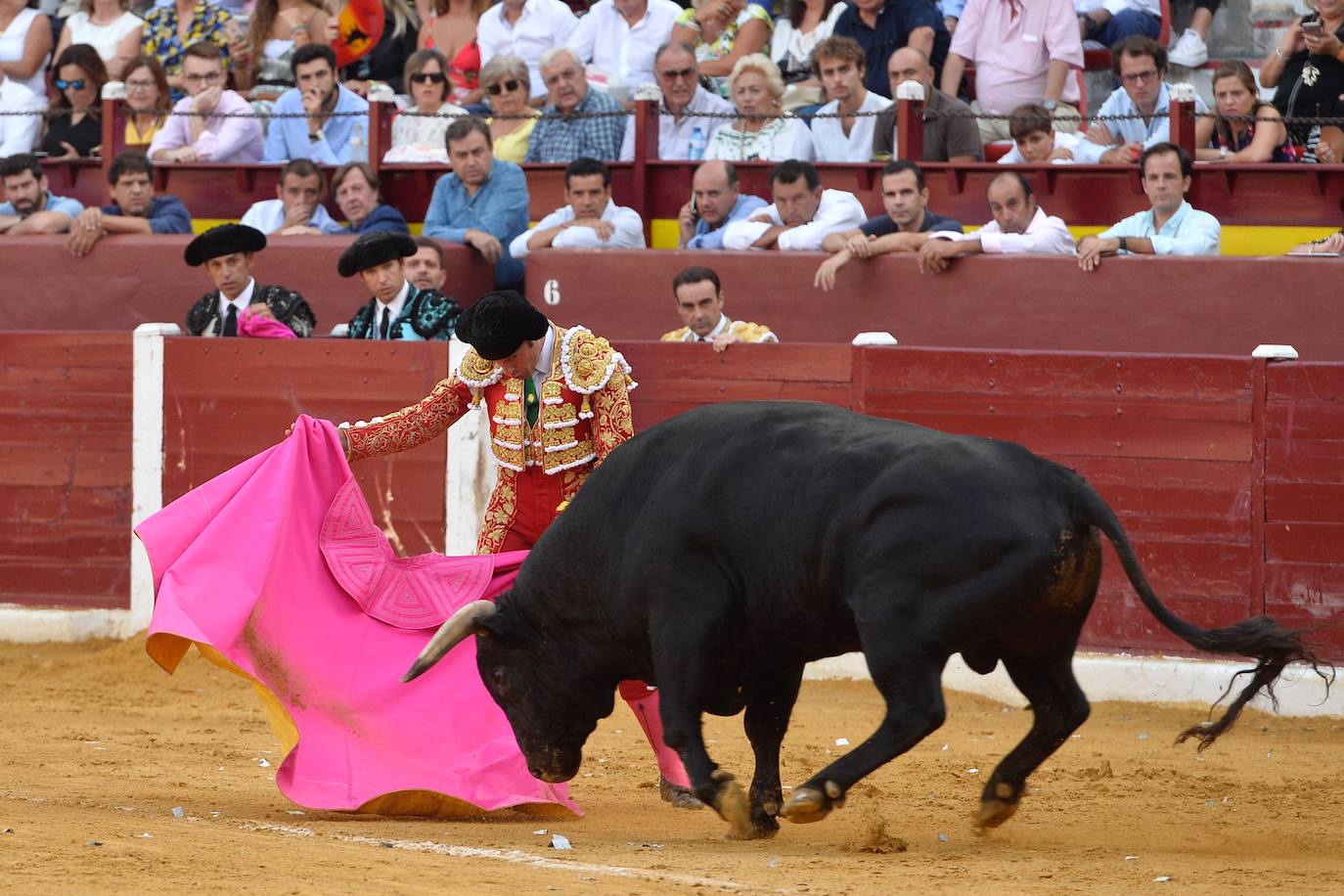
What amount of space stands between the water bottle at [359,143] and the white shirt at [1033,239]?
3066 mm

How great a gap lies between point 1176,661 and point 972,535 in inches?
122

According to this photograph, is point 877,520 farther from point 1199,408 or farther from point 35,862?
point 1199,408

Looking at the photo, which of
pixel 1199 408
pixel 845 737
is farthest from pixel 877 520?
pixel 1199 408

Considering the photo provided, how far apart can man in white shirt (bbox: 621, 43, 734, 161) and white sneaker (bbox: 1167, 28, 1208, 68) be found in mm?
2297

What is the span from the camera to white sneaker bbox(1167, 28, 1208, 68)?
369 inches

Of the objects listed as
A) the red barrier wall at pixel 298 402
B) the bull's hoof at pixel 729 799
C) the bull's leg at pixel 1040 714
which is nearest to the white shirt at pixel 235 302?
the red barrier wall at pixel 298 402

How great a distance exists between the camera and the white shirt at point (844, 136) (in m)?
8.23

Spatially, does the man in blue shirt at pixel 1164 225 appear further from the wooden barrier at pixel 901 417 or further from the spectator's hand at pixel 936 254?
the wooden barrier at pixel 901 417

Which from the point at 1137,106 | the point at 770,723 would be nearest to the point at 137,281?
the point at 1137,106

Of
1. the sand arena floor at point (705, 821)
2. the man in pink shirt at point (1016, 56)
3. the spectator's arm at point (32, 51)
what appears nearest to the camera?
the sand arena floor at point (705, 821)

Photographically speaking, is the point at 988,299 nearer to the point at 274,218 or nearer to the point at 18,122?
the point at 274,218

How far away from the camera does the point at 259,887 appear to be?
349 cm

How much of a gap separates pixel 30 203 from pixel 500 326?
538cm

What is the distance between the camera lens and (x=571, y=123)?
8.73 metres
